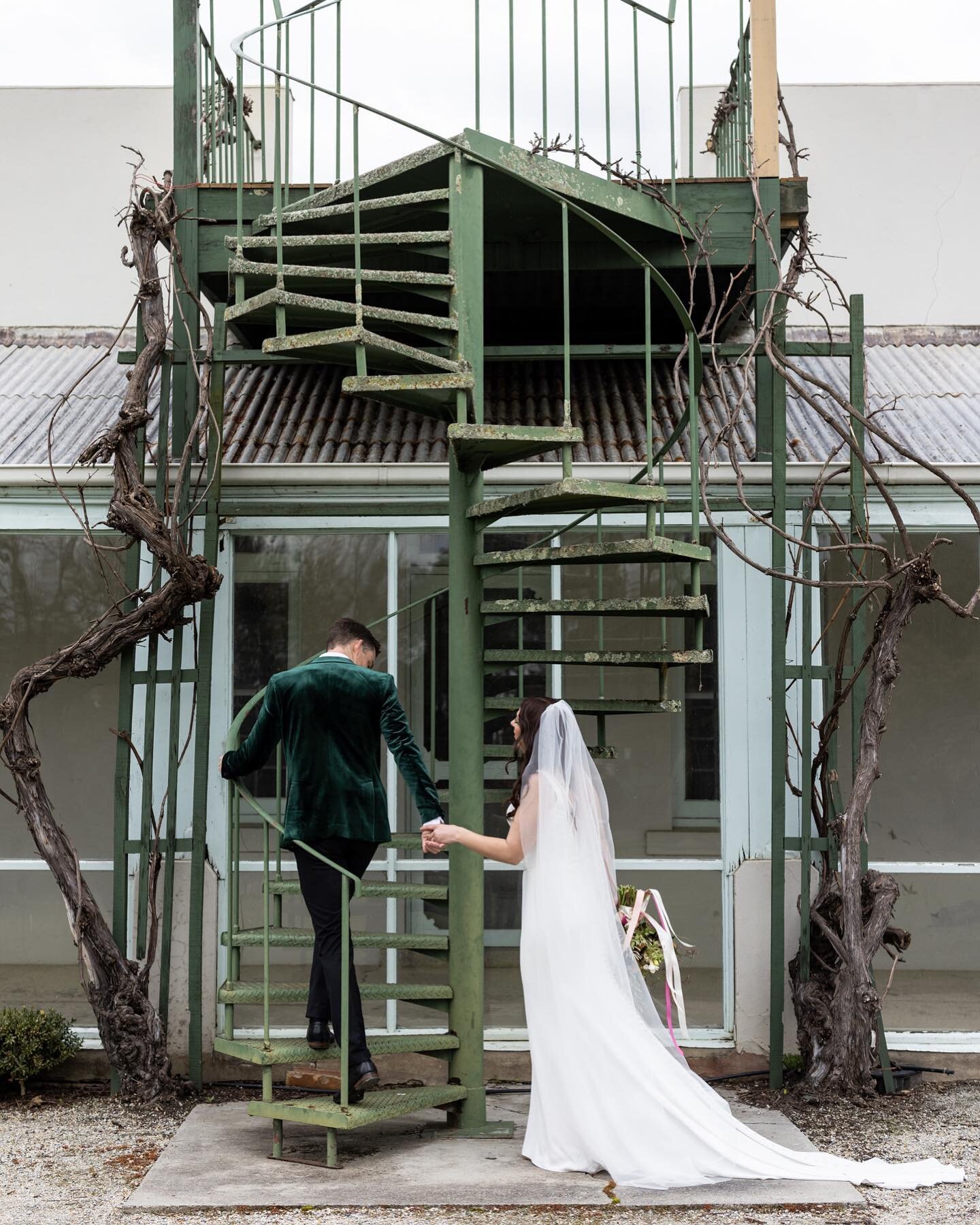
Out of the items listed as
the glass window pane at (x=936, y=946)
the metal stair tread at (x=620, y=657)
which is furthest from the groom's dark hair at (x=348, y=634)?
the glass window pane at (x=936, y=946)

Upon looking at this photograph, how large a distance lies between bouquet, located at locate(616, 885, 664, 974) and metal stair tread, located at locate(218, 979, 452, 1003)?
704mm

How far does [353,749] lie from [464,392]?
128 cm

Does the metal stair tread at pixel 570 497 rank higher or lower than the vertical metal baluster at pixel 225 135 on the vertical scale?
lower

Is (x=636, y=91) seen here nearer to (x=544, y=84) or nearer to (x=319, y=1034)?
(x=544, y=84)

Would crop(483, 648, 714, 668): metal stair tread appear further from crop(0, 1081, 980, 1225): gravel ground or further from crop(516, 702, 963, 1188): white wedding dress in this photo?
crop(0, 1081, 980, 1225): gravel ground

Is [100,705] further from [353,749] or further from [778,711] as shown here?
[778,711]

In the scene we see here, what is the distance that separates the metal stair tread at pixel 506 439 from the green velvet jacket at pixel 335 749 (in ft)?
2.80

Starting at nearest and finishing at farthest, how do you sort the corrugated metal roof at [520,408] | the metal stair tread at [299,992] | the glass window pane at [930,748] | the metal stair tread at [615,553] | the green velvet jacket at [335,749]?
the metal stair tread at [615,553] → the green velvet jacket at [335,749] → the metal stair tread at [299,992] → the corrugated metal roof at [520,408] → the glass window pane at [930,748]

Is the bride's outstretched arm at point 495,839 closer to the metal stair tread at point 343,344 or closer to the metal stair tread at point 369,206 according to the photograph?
the metal stair tread at point 343,344

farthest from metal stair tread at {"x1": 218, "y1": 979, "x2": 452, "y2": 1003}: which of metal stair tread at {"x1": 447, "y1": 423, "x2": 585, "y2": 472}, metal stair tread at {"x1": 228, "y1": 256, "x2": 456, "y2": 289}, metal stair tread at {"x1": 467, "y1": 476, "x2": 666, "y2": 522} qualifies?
metal stair tread at {"x1": 228, "y1": 256, "x2": 456, "y2": 289}

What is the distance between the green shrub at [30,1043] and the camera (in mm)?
5273

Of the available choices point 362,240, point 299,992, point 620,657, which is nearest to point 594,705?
point 620,657

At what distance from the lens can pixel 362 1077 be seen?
14.5ft

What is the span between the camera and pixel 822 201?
8805 mm
